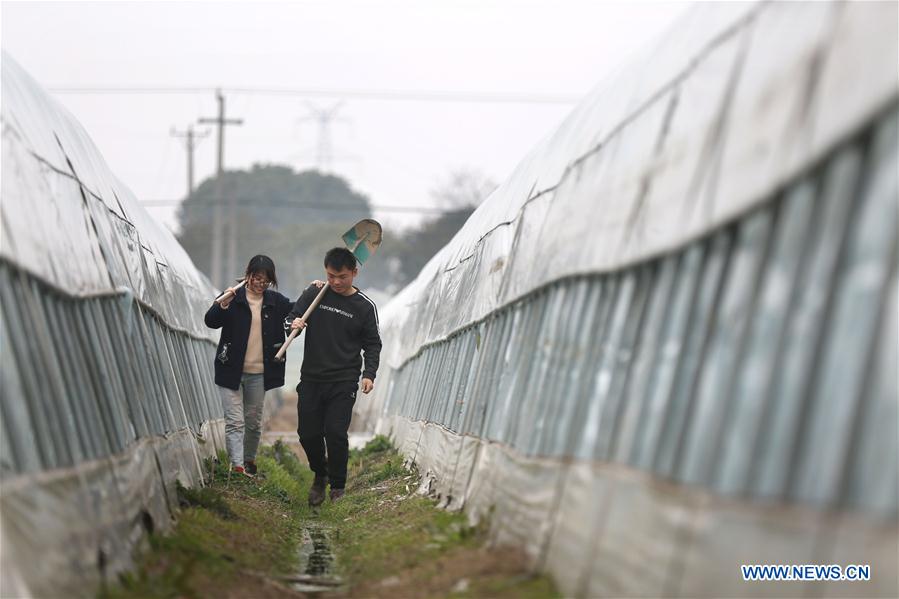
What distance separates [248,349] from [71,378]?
14.8 feet

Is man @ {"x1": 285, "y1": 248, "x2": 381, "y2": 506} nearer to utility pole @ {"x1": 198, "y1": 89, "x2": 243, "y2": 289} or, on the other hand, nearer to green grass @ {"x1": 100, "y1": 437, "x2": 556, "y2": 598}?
green grass @ {"x1": 100, "y1": 437, "x2": 556, "y2": 598}

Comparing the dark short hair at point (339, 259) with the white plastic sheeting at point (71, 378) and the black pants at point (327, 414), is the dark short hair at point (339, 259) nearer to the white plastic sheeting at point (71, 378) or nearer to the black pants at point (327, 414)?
the black pants at point (327, 414)

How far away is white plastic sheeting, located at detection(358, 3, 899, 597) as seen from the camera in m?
4.04

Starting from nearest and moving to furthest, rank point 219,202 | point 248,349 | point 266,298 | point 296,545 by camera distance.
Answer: point 296,545 → point 248,349 → point 266,298 → point 219,202

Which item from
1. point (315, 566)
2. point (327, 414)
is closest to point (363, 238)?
point (327, 414)

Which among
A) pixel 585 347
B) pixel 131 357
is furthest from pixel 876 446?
pixel 131 357

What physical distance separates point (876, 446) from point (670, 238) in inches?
70.3

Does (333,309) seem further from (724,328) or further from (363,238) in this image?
(724,328)

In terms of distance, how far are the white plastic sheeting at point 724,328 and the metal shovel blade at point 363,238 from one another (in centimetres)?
416

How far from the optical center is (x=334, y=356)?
417 inches

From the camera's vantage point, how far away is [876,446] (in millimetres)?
3924

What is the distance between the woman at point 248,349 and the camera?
438 inches

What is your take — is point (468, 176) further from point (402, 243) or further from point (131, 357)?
point (131, 357)

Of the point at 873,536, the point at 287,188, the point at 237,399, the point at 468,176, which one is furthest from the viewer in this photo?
the point at 287,188
